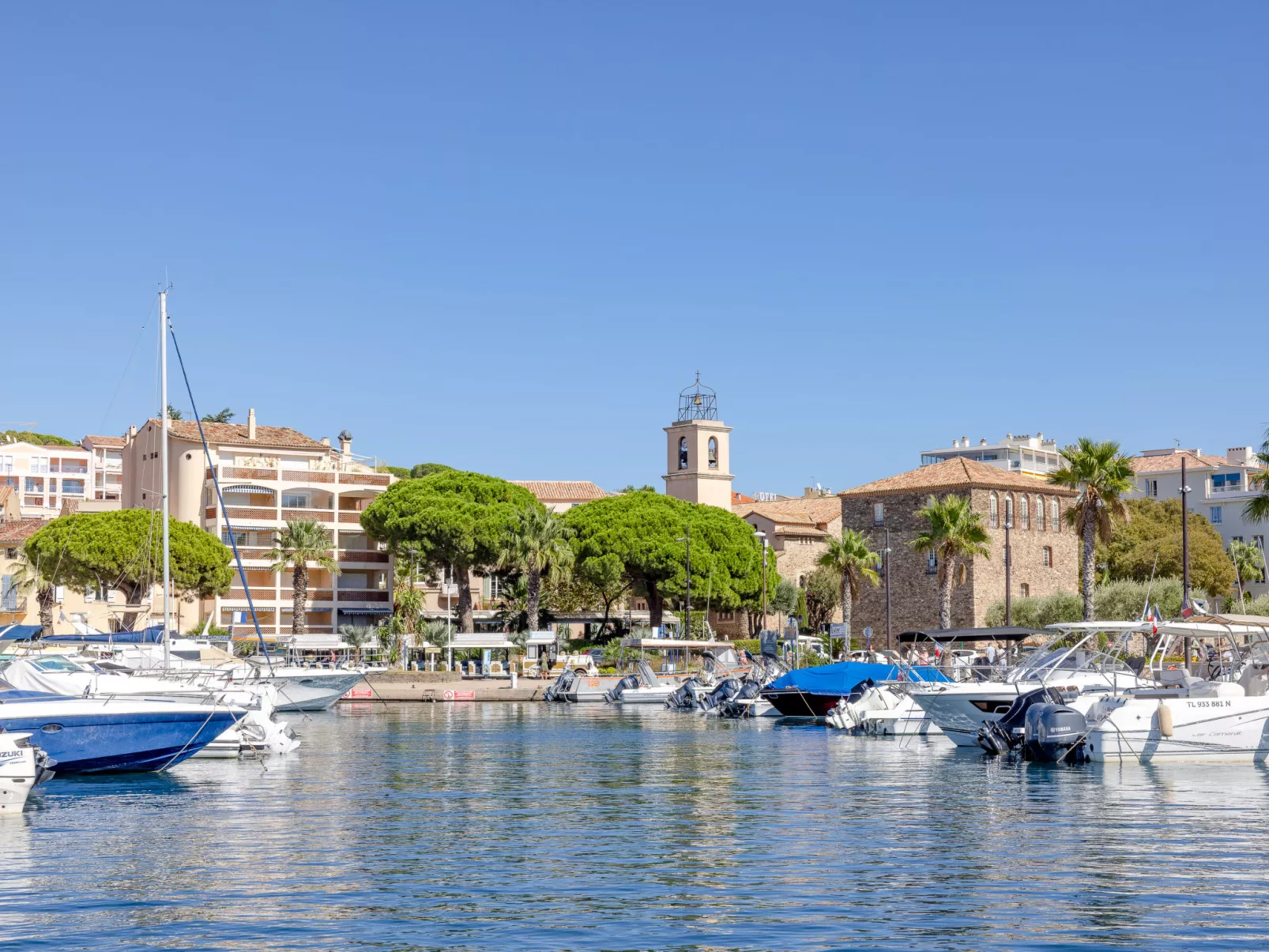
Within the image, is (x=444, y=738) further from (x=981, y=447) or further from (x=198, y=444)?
(x=981, y=447)

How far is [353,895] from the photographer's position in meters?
16.7

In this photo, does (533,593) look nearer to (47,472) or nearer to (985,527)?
(985,527)

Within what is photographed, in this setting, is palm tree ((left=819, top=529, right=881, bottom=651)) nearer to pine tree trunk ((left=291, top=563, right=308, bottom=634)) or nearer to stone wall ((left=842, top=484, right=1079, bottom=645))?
stone wall ((left=842, top=484, right=1079, bottom=645))

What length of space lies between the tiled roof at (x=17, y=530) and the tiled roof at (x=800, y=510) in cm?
4684

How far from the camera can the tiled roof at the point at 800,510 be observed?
10888 centimetres

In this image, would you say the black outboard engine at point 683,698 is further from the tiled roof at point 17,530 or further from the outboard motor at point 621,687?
the tiled roof at point 17,530

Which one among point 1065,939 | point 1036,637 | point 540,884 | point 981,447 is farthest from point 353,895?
point 981,447

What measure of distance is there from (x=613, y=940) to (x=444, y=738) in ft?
94.7

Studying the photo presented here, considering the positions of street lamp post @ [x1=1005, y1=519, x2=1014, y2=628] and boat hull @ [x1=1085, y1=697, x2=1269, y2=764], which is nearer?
boat hull @ [x1=1085, y1=697, x2=1269, y2=764]

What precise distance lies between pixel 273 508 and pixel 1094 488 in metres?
53.3

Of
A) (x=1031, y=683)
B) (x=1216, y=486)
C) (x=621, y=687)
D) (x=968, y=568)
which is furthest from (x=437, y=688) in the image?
(x=1216, y=486)

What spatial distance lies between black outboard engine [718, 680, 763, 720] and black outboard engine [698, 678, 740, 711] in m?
0.53

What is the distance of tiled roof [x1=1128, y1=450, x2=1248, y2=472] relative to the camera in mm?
113625

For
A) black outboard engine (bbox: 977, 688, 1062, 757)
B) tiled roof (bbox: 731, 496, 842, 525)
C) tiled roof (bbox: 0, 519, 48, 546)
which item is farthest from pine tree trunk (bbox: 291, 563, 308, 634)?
black outboard engine (bbox: 977, 688, 1062, 757)
